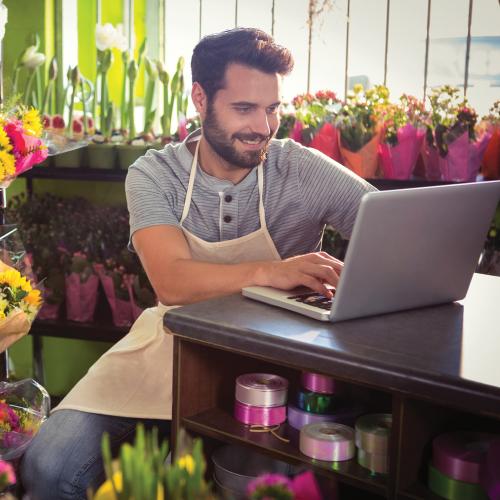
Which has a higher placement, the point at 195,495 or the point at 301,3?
the point at 301,3

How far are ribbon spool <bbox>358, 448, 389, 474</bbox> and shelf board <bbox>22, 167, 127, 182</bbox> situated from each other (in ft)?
8.41

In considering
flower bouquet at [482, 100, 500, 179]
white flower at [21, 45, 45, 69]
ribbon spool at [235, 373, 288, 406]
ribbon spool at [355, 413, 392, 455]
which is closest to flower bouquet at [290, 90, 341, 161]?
flower bouquet at [482, 100, 500, 179]

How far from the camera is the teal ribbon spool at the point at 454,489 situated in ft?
4.43

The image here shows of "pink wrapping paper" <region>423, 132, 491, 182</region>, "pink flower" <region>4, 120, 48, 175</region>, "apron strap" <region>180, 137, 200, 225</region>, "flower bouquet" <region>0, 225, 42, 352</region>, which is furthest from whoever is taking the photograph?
"pink wrapping paper" <region>423, 132, 491, 182</region>

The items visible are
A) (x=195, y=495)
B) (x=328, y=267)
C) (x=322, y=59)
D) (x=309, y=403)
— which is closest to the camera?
(x=195, y=495)

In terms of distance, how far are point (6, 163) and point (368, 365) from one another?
1187 millimetres

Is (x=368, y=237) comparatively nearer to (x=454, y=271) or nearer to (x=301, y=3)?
(x=454, y=271)

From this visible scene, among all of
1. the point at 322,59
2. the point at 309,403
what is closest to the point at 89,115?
the point at 322,59

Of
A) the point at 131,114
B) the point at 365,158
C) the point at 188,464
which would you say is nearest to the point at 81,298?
the point at 131,114

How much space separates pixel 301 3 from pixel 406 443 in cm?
364

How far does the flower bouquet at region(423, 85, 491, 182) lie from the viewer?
311 centimetres

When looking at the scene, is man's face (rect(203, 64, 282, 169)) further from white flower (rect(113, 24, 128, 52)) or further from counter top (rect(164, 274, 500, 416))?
white flower (rect(113, 24, 128, 52))

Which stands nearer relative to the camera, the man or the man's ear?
the man

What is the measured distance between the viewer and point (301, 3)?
4.59 m
